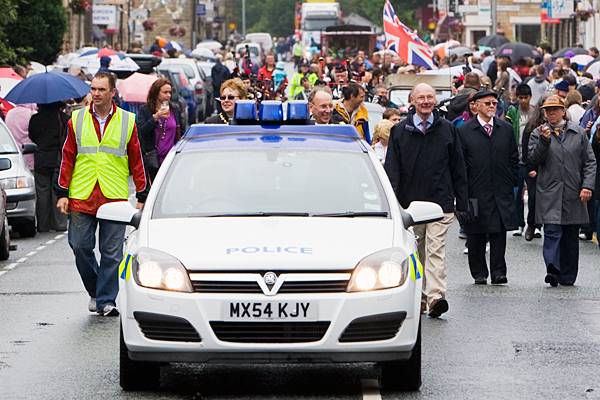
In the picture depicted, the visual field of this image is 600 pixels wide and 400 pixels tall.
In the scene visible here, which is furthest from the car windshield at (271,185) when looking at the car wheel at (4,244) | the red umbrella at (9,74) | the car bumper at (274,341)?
the red umbrella at (9,74)

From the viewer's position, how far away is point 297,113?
469 inches

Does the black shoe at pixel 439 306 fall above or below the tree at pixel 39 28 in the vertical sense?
below

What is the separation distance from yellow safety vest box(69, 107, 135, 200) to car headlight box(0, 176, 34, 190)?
8233mm

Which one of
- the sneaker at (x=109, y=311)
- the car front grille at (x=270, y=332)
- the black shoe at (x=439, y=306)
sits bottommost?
the sneaker at (x=109, y=311)

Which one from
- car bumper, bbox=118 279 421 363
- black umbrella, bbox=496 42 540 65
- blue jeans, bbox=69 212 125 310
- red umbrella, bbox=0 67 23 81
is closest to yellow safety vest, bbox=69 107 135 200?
blue jeans, bbox=69 212 125 310

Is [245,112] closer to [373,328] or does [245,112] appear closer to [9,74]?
[373,328]

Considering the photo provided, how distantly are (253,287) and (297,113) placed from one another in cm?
244

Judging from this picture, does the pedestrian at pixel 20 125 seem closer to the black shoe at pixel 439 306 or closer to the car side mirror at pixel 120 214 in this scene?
the black shoe at pixel 439 306

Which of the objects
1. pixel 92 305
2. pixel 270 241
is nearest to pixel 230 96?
pixel 92 305

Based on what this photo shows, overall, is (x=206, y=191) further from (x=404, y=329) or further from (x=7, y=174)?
(x=7, y=174)

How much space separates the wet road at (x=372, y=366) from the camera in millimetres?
10430

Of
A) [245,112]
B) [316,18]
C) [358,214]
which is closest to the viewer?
[358,214]

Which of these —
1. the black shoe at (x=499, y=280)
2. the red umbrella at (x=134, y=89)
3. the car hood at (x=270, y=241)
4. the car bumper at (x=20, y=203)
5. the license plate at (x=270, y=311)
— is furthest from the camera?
the red umbrella at (x=134, y=89)

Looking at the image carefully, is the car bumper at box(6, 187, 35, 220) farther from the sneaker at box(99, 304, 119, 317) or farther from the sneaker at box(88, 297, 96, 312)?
the sneaker at box(99, 304, 119, 317)
